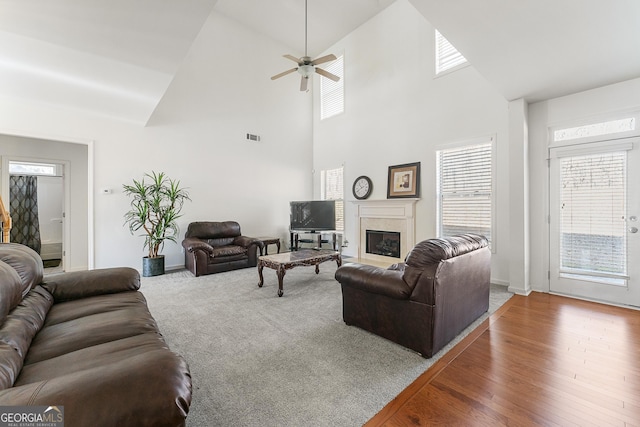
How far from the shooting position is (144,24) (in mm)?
2350

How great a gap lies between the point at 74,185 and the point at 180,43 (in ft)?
15.1

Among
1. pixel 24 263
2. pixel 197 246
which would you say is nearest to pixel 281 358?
pixel 24 263

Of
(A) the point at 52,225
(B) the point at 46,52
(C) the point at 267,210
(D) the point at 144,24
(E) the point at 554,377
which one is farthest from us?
(C) the point at 267,210

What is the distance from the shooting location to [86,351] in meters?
1.35

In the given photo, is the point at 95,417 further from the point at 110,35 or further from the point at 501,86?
the point at 501,86

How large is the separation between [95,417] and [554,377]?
2694mm

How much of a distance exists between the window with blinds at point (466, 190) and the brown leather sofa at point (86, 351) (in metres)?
4.52

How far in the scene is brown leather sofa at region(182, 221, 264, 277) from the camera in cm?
483

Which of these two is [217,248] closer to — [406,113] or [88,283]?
[88,283]

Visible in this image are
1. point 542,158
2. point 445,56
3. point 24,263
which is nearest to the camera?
point 24,263

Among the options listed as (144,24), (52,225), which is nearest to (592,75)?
(144,24)

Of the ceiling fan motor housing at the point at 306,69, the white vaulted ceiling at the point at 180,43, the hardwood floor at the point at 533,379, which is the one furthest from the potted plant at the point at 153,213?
the hardwood floor at the point at 533,379

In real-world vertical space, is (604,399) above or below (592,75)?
below

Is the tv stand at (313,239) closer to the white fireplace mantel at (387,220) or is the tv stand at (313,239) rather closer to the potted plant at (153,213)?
the white fireplace mantel at (387,220)
